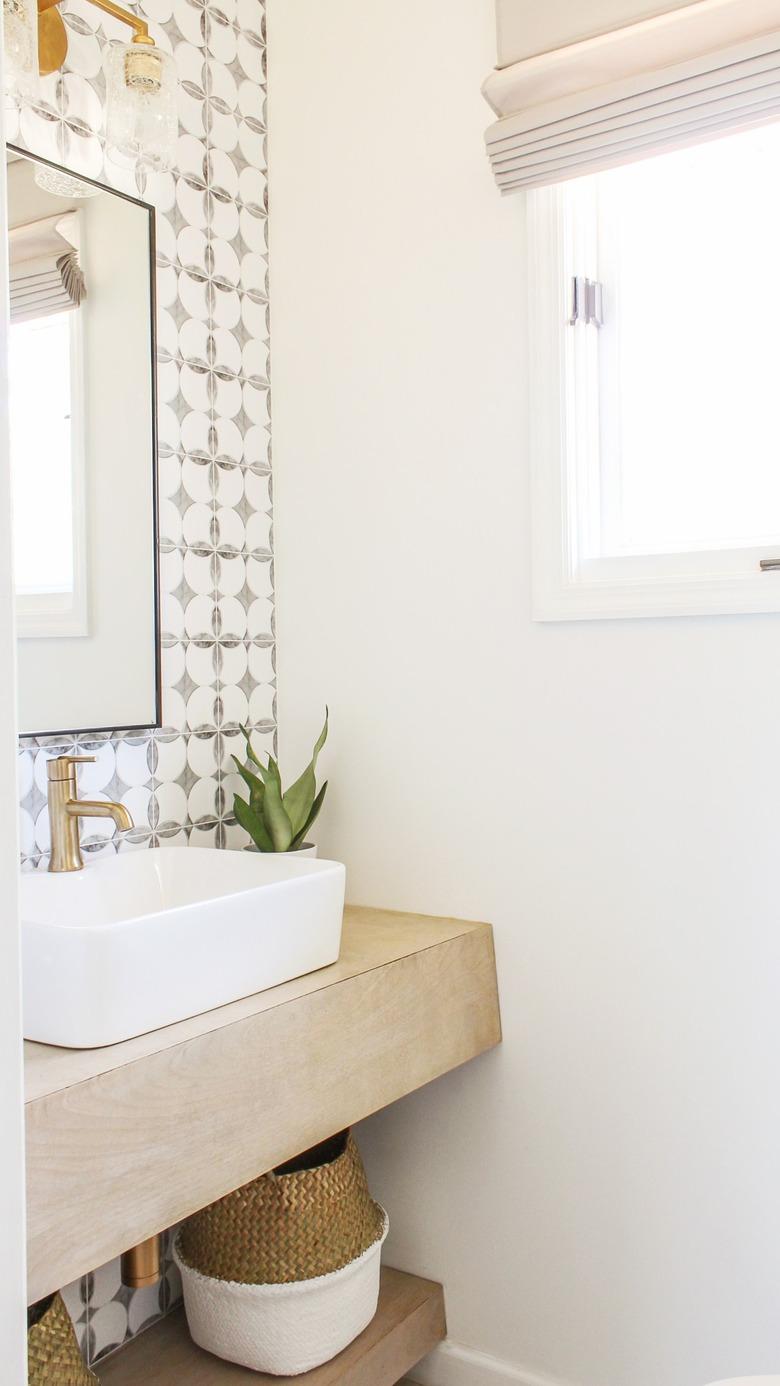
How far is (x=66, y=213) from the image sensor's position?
1.64 metres

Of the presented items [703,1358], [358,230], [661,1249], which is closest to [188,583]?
[358,230]

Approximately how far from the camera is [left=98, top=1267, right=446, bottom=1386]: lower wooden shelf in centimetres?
160

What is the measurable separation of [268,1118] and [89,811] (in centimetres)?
49

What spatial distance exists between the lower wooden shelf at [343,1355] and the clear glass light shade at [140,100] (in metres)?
1.85

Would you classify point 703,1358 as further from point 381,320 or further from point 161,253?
point 161,253

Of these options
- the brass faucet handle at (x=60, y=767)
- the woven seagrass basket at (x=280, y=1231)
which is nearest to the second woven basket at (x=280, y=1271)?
the woven seagrass basket at (x=280, y=1231)

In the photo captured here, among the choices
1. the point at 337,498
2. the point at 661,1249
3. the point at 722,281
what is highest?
the point at 722,281

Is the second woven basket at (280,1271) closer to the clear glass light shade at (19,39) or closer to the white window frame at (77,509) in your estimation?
the white window frame at (77,509)

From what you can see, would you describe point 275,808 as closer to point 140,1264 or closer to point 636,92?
point 140,1264

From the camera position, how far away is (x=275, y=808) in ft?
5.98

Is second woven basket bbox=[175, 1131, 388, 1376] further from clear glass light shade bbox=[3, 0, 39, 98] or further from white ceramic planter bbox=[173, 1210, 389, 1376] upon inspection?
clear glass light shade bbox=[3, 0, 39, 98]

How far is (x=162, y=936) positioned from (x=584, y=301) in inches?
45.5

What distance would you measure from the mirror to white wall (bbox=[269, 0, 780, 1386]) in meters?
0.37

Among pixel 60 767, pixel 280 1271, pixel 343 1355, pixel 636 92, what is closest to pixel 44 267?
pixel 60 767
